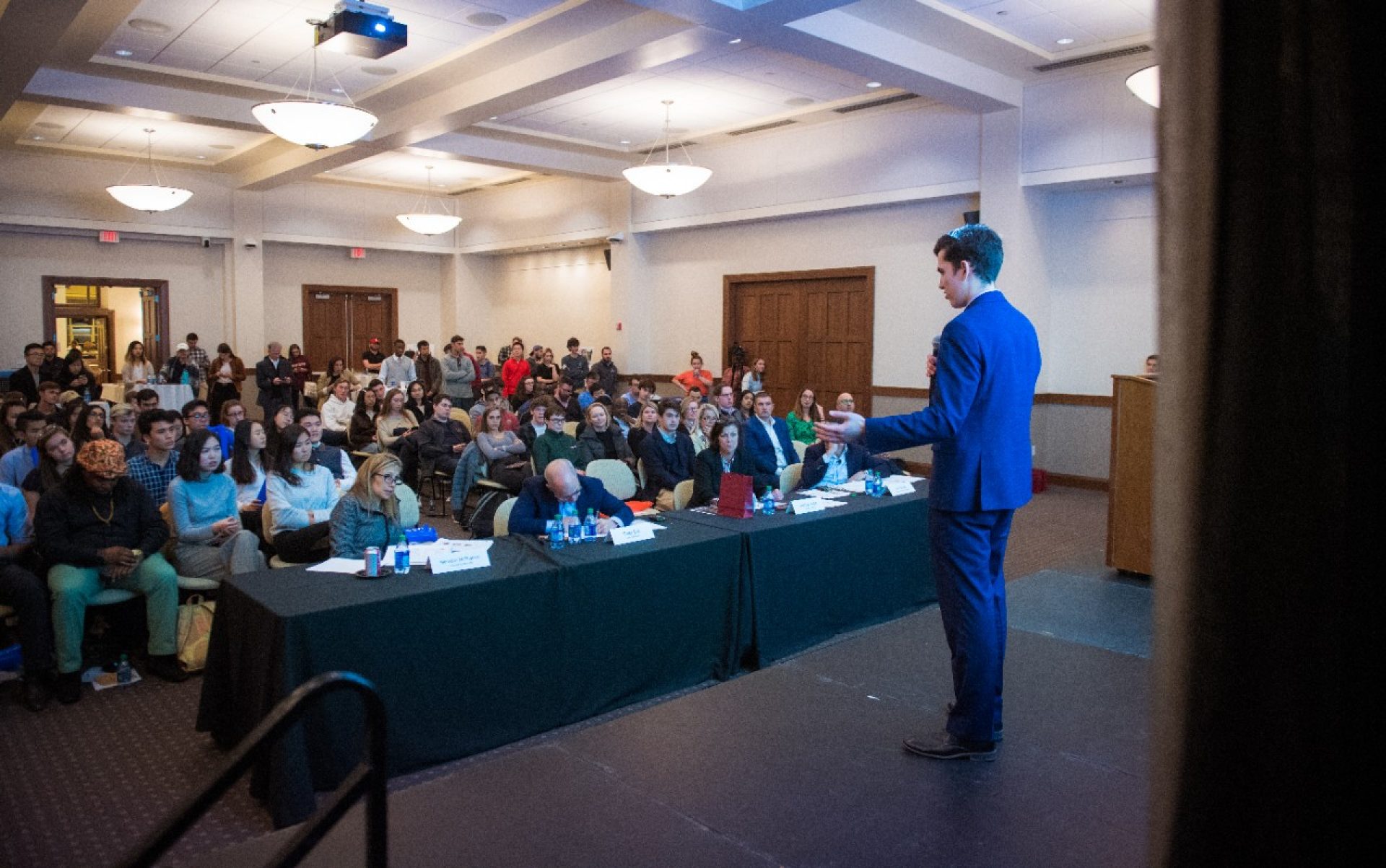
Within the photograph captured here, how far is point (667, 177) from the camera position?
9672 mm

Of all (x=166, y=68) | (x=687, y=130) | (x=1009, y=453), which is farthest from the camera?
(x=687, y=130)

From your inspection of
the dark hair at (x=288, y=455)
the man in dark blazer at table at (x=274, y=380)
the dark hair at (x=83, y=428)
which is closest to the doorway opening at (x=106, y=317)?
the man in dark blazer at table at (x=274, y=380)

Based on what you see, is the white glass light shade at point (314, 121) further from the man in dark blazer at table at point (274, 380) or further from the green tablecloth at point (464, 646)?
the man in dark blazer at table at point (274, 380)

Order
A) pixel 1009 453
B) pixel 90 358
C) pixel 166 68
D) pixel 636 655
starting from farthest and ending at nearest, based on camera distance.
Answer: pixel 90 358
pixel 166 68
pixel 636 655
pixel 1009 453

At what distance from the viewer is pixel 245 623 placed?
322cm

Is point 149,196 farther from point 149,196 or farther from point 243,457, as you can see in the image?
point 243,457

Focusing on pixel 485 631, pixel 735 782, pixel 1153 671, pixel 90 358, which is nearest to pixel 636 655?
pixel 485 631

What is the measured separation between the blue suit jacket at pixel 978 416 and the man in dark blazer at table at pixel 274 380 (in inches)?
455

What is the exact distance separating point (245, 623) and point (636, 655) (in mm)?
1484

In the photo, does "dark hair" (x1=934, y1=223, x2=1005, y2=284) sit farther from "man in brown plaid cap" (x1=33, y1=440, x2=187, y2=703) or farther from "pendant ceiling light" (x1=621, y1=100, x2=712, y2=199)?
"pendant ceiling light" (x1=621, y1=100, x2=712, y2=199)

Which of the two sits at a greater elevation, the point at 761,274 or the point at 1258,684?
the point at 761,274

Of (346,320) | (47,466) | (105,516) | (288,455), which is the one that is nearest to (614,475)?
(288,455)

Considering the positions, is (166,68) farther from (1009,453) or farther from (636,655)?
(1009,453)

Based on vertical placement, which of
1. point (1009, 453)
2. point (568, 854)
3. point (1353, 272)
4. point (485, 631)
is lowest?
point (568, 854)
